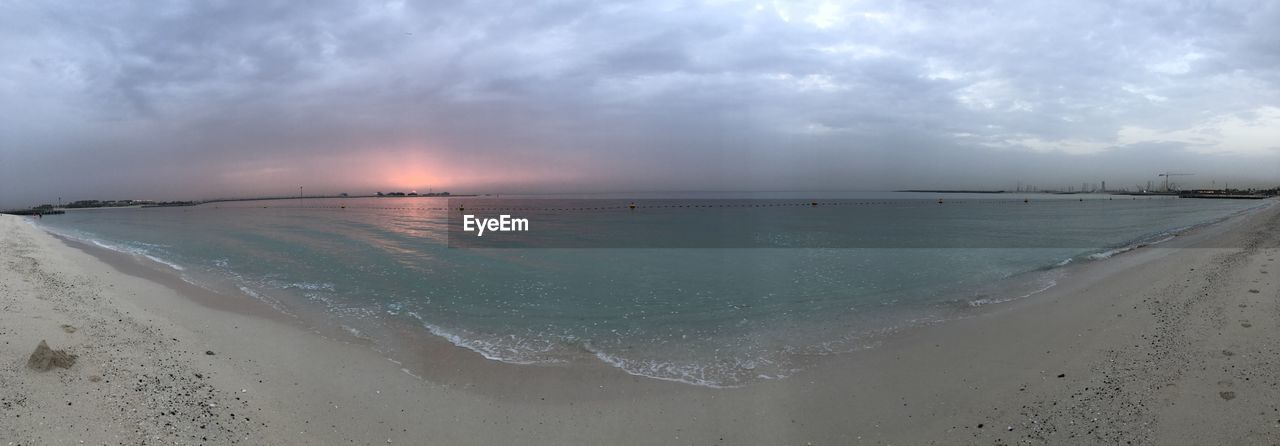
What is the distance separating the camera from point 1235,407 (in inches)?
209

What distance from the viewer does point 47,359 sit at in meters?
6.08

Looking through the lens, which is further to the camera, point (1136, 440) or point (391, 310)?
point (391, 310)

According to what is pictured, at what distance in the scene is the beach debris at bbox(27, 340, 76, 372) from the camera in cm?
600

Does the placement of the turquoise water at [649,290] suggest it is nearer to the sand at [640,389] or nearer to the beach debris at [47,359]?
the sand at [640,389]

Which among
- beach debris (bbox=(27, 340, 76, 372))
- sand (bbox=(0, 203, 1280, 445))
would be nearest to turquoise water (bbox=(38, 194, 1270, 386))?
sand (bbox=(0, 203, 1280, 445))

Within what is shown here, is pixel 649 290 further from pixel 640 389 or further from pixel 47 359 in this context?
pixel 47 359

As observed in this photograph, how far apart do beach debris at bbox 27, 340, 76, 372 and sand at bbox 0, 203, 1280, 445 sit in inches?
3.7

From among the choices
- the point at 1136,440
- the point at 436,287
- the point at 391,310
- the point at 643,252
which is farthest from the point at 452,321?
the point at 643,252

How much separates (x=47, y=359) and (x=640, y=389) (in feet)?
23.6

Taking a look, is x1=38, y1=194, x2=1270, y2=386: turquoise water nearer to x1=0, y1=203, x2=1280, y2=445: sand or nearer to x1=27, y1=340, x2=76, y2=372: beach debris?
x1=0, y1=203, x2=1280, y2=445: sand

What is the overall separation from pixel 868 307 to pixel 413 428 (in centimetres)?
996

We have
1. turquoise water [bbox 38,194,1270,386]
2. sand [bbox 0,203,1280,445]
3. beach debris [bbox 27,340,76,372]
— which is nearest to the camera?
sand [bbox 0,203,1280,445]

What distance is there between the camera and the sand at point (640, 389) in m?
5.16

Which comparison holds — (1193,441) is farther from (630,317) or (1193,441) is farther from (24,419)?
(24,419)
